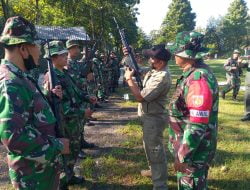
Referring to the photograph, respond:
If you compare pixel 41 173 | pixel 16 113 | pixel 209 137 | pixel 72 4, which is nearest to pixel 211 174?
pixel 209 137

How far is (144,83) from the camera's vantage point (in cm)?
499

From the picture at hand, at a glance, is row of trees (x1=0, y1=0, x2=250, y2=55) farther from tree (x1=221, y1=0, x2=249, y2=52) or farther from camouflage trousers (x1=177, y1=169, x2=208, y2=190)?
camouflage trousers (x1=177, y1=169, x2=208, y2=190)

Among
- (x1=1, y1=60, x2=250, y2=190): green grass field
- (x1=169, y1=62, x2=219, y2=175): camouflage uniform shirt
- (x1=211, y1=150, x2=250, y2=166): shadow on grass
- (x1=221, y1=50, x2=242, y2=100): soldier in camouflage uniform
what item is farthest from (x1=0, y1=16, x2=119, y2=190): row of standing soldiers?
(x1=221, y1=50, x2=242, y2=100): soldier in camouflage uniform

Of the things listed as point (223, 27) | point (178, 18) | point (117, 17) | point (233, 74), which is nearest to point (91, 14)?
point (117, 17)

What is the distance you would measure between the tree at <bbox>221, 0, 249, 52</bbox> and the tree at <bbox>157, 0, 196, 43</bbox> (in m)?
8.03

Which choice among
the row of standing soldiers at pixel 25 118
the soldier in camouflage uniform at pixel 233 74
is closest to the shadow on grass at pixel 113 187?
the row of standing soldiers at pixel 25 118

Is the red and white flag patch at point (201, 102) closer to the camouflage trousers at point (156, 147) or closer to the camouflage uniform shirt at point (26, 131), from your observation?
the camouflage uniform shirt at point (26, 131)

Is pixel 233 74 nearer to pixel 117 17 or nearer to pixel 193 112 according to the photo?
pixel 193 112

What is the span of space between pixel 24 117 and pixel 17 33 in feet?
2.29

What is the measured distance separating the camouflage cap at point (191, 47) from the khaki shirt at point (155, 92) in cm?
118

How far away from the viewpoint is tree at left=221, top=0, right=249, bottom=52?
69.3 metres

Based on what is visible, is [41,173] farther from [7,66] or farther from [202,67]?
[202,67]

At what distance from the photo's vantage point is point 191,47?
3.41 meters

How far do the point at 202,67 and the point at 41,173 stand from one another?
6.03 feet
